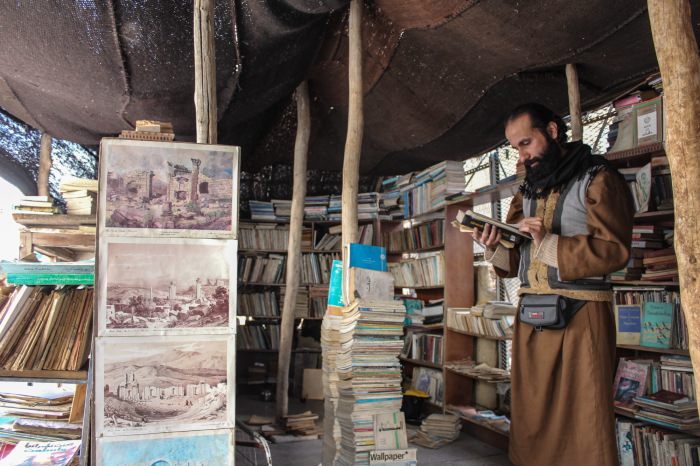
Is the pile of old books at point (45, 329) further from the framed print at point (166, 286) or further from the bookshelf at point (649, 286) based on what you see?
the bookshelf at point (649, 286)

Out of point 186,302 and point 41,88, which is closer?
point 186,302

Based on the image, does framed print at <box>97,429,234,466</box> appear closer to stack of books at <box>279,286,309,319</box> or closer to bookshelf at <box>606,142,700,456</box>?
bookshelf at <box>606,142,700,456</box>

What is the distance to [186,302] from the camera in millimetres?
1996

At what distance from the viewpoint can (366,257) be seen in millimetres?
3311

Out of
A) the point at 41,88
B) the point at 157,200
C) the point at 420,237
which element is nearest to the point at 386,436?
the point at 157,200

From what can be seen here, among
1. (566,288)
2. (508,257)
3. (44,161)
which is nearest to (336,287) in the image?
(508,257)

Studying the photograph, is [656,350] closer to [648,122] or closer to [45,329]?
[648,122]

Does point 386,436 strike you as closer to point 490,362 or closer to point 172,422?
point 172,422

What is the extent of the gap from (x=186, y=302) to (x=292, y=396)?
4879mm

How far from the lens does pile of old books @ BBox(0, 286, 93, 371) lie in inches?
85.8

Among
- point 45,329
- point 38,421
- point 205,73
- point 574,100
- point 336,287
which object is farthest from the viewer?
point 574,100

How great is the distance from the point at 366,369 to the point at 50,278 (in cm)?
172

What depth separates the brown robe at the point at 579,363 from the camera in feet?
7.28

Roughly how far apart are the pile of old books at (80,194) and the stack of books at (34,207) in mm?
162
